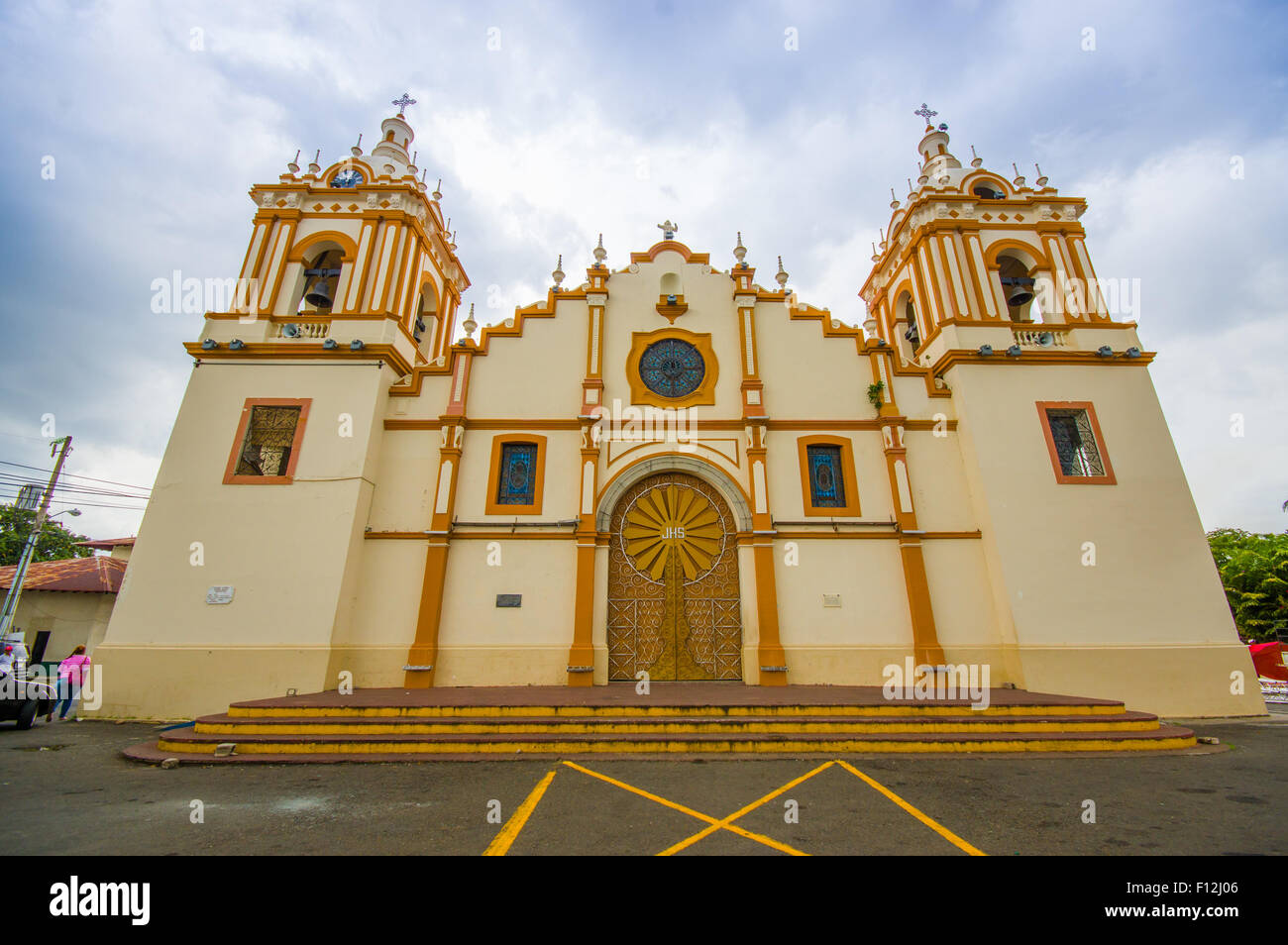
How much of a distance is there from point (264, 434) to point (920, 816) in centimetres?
1413

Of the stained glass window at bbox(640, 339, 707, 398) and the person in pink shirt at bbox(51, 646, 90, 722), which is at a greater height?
the stained glass window at bbox(640, 339, 707, 398)

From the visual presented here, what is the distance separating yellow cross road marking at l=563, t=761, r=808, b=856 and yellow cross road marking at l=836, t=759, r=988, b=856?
134 cm

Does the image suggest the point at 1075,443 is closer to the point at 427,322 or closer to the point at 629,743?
the point at 629,743

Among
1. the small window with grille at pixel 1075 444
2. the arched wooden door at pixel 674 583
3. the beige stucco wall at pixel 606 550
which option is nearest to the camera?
the beige stucco wall at pixel 606 550

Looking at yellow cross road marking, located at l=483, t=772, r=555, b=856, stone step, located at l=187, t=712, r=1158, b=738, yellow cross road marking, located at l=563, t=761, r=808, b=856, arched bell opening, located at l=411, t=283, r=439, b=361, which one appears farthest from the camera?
arched bell opening, located at l=411, t=283, r=439, b=361

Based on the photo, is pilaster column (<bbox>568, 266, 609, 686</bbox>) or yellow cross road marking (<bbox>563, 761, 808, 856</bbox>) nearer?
yellow cross road marking (<bbox>563, 761, 808, 856</bbox>)

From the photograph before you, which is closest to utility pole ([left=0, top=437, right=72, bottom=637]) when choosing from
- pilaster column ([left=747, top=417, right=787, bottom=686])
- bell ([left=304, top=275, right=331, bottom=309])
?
bell ([left=304, top=275, right=331, bottom=309])

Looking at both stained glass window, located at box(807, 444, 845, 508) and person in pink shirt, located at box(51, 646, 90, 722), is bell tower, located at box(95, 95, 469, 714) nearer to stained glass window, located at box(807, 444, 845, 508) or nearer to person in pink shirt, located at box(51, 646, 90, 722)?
person in pink shirt, located at box(51, 646, 90, 722)

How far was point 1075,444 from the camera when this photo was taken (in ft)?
40.3

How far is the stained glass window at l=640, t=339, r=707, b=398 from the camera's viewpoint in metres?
12.9

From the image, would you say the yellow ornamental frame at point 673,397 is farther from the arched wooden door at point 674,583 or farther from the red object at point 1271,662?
the red object at point 1271,662

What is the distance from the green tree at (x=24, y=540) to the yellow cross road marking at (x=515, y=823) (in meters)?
37.1

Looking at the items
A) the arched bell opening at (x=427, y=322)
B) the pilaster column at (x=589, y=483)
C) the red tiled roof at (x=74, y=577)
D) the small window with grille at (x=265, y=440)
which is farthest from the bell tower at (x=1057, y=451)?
the red tiled roof at (x=74, y=577)

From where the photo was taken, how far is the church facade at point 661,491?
34.3ft
